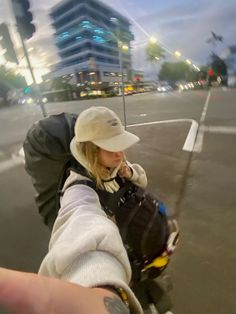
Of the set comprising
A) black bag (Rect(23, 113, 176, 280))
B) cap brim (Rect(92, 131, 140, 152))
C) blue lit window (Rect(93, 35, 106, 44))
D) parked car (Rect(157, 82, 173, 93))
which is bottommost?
parked car (Rect(157, 82, 173, 93))

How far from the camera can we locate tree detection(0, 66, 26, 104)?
4.04 meters

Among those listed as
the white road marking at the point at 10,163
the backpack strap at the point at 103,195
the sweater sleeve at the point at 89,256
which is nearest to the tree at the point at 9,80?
the white road marking at the point at 10,163

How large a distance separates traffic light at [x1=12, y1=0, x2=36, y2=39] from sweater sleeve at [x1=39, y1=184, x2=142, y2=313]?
3.49 metres

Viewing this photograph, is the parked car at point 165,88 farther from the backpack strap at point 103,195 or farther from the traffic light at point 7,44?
the backpack strap at point 103,195

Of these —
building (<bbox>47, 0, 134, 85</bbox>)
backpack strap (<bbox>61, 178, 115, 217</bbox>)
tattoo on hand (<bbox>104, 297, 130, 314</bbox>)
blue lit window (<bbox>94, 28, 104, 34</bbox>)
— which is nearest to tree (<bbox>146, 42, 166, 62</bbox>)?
building (<bbox>47, 0, 134, 85</bbox>)

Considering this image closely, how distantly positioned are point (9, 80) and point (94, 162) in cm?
374

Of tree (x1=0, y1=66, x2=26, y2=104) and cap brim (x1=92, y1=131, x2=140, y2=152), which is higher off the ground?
tree (x1=0, y1=66, x2=26, y2=104)

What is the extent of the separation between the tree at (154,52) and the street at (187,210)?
2.93 meters

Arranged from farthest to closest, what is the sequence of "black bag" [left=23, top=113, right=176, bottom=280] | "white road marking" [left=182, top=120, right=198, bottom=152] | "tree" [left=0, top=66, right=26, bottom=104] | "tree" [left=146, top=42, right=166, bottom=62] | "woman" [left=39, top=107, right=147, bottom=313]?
"tree" [left=146, top=42, right=166, bottom=62]
"white road marking" [left=182, top=120, right=198, bottom=152]
"tree" [left=0, top=66, right=26, bottom=104]
"black bag" [left=23, top=113, right=176, bottom=280]
"woman" [left=39, top=107, right=147, bottom=313]

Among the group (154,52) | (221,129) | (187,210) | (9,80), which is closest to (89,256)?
(187,210)

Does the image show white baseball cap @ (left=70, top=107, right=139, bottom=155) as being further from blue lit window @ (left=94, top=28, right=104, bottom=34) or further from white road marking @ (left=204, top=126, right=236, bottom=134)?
white road marking @ (left=204, top=126, right=236, bottom=134)

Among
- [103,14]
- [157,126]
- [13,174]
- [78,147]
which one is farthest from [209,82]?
[78,147]

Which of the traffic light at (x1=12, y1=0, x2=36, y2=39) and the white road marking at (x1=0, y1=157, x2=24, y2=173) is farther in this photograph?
the white road marking at (x1=0, y1=157, x2=24, y2=173)

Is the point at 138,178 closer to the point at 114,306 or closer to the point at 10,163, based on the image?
the point at 114,306
